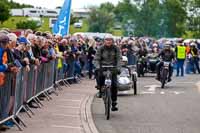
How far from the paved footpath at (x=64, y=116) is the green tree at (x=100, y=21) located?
90.4 meters

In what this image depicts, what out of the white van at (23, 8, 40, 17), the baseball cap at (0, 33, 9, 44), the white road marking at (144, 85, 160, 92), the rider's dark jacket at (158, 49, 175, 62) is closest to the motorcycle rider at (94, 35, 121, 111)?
the baseball cap at (0, 33, 9, 44)

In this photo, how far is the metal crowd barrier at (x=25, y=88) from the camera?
13.0 m

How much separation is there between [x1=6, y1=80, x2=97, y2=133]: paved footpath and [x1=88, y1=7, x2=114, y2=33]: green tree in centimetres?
9039

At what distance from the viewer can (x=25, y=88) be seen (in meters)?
15.6

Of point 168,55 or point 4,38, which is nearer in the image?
point 4,38

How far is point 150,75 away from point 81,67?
280 inches

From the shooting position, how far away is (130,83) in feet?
74.5

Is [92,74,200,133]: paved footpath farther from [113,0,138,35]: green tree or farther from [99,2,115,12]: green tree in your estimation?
[99,2,115,12]: green tree

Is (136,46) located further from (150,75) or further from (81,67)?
(81,67)

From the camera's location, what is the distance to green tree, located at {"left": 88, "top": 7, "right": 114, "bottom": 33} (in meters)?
114

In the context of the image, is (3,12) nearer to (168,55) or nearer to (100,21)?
(168,55)

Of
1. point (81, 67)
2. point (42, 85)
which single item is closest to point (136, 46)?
point (81, 67)

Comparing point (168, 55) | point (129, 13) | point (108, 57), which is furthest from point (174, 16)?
point (108, 57)

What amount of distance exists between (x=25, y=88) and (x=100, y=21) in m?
99.8
